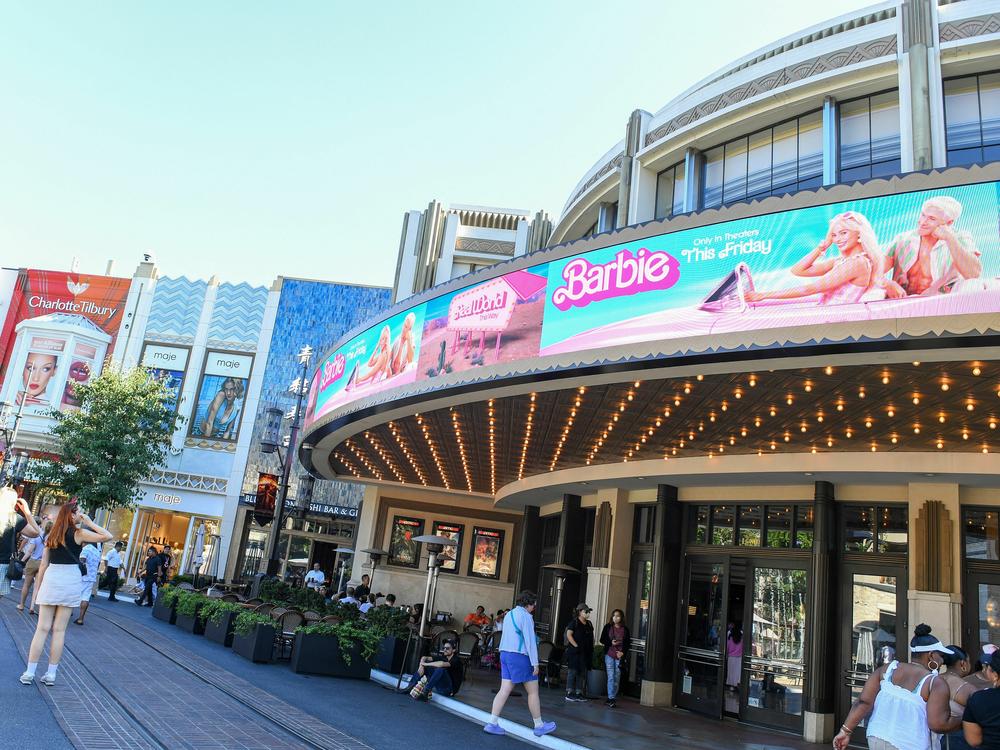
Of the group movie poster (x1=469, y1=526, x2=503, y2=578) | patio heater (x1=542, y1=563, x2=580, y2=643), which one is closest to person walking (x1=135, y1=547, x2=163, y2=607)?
movie poster (x1=469, y1=526, x2=503, y2=578)

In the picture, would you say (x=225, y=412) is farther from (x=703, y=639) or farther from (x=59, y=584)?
(x=59, y=584)

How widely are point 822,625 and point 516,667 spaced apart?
577 centimetres

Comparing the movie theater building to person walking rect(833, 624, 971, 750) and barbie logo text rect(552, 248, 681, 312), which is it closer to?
barbie logo text rect(552, 248, 681, 312)

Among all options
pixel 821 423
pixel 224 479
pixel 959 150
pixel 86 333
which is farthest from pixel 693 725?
pixel 86 333

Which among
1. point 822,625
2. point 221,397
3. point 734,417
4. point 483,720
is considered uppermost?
point 221,397

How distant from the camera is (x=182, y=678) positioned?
32.0 ft

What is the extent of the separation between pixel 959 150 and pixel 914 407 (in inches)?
236

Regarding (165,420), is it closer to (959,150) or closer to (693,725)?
(693,725)

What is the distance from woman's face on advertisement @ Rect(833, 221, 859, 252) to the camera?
8.05 metres

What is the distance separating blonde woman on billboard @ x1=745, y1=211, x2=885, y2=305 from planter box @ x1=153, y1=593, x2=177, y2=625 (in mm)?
14758

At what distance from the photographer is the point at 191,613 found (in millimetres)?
15875

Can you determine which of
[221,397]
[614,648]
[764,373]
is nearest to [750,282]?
[764,373]

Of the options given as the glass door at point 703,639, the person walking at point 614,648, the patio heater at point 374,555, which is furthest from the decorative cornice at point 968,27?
the patio heater at point 374,555

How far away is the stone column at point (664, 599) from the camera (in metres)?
14.6
